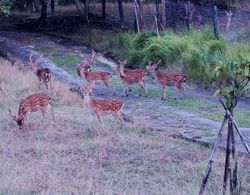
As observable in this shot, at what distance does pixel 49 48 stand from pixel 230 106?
2404 centimetres

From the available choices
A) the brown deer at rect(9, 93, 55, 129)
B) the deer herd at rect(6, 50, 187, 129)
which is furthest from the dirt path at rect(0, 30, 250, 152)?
the brown deer at rect(9, 93, 55, 129)

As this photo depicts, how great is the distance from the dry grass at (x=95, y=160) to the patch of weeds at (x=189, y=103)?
2.65 metres

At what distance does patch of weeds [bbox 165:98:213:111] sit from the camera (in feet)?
54.4

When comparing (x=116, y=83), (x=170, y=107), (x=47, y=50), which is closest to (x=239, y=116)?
(x=170, y=107)

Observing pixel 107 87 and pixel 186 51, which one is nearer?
pixel 107 87

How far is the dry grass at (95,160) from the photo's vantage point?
30.6ft

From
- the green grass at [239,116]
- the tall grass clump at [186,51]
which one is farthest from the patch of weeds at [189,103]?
the tall grass clump at [186,51]

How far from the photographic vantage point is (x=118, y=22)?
40969 mm

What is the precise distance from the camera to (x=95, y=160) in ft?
36.4

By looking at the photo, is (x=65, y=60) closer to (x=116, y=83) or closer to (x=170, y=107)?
(x=116, y=83)

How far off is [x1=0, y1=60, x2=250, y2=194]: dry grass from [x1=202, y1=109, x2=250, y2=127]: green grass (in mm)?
2052

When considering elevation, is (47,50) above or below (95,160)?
below

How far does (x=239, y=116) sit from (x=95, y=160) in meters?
5.05

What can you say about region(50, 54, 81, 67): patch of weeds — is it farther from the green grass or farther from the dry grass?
the green grass
